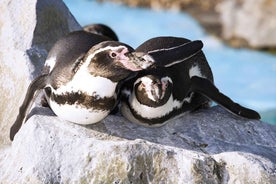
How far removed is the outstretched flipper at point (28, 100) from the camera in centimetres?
326

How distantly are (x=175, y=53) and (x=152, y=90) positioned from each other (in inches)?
11.4

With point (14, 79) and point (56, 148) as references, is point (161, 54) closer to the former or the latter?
point (56, 148)

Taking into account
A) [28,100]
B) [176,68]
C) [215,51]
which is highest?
[28,100]

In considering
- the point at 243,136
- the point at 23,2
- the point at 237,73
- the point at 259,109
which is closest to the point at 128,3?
the point at 237,73

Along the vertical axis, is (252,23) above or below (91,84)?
below

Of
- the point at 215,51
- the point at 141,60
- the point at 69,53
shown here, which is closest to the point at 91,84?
the point at 141,60

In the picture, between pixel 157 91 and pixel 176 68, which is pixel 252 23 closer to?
pixel 176 68

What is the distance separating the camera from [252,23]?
946cm

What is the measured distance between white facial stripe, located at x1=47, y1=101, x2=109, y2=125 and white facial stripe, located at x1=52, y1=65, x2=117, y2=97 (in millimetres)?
87

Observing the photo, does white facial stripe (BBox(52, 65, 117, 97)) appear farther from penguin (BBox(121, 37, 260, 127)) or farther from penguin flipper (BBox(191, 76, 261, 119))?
penguin flipper (BBox(191, 76, 261, 119))

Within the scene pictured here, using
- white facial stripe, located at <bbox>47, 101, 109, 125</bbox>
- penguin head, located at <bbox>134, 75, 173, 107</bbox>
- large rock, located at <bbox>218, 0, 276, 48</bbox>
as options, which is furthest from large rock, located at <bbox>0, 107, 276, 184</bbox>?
large rock, located at <bbox>218, 0, 276, 48</bbox>

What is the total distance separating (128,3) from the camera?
462 inches

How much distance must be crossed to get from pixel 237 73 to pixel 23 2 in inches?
203

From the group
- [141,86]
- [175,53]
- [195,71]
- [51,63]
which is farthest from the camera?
[195,71]
